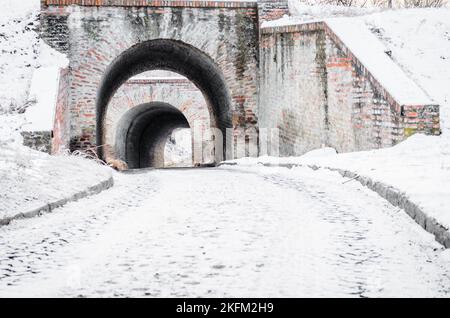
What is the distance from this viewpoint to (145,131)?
2934 cm

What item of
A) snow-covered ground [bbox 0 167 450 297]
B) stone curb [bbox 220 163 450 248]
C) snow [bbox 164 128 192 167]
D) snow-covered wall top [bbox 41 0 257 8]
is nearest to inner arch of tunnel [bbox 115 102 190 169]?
snow-covered wall top [bbox 41 0 257 8]

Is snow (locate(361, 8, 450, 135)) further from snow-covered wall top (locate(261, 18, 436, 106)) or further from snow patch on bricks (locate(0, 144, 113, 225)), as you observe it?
snow patch on bricks (locate(0, 144, 113, 225))

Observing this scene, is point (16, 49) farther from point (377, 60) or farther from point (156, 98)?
Answer: point (156, 98)

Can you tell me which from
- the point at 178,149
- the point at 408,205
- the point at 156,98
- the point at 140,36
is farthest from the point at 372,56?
the point at 178,149

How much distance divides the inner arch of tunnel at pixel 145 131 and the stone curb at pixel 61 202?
15.1 m

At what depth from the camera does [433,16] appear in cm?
1247

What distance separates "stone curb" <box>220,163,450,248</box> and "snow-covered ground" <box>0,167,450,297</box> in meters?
0.07

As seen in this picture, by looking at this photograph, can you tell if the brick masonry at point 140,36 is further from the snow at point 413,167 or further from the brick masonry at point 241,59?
the snow at point 413,167

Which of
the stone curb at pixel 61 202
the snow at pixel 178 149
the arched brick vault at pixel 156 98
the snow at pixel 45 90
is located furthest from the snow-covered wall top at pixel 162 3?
the snow at pixel 178 149

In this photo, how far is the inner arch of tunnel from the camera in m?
24.2

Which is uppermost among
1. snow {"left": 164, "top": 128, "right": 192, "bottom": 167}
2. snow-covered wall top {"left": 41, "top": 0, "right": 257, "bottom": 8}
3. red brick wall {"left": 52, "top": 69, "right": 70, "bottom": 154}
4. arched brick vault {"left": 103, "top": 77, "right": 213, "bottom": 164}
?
snow-covered wall top {"left": 41, "top": 0, "right": 257, "bottom": 8}

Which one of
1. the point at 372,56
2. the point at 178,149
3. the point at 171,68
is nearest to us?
the point at 372,56

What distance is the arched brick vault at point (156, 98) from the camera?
23.2 metres

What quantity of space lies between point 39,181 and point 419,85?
7329mm
